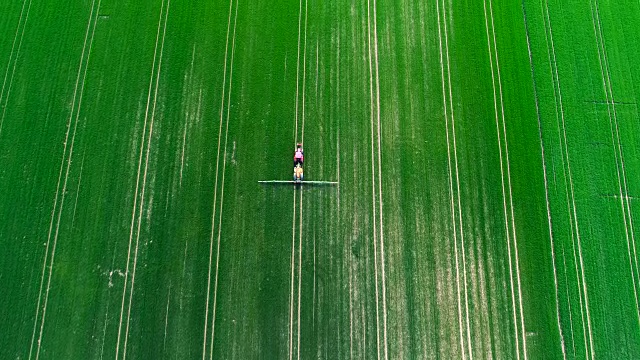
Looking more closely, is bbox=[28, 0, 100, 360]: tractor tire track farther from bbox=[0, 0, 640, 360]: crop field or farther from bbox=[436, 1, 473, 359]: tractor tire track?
bbox=[436, 1, 473, 359]: tractor tire track

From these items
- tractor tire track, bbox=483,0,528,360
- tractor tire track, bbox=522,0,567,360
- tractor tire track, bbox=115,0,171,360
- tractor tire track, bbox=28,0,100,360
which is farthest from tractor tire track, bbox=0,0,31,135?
tractor tire track, bbox=522,0,567,360

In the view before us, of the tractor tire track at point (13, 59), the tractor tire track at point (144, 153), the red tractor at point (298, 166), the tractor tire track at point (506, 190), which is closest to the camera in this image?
the tractor tire track at point (144, 153)

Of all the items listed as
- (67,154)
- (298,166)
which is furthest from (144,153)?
(298,166)

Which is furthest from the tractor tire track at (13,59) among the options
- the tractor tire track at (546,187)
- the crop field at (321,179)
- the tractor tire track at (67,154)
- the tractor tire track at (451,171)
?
Answer: the tractor tire track at (546,187)

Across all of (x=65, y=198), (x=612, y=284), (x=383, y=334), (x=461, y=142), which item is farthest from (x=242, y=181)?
(x=612, y=284)

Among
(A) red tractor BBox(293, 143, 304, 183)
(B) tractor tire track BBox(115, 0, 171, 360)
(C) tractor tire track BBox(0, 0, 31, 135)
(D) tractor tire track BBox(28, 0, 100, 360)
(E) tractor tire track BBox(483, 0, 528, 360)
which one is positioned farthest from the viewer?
(C) tractor tire track BBox(0, 0, 31, 135)

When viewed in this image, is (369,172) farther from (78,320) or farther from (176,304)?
(78,320)

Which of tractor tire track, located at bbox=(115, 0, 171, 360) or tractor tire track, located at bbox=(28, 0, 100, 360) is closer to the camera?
tractor tire track, located at bbox=(28, 0, 100, 360)

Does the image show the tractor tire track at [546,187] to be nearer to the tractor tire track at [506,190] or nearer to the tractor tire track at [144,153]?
the tractor tire track at [506,190]

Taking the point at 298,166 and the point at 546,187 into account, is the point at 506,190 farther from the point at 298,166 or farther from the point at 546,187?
the point at 298,166
